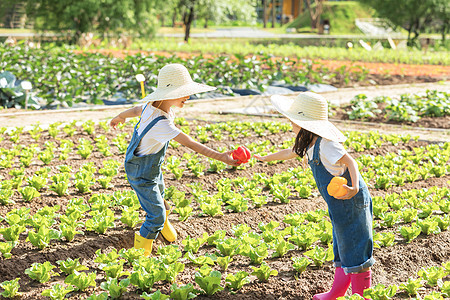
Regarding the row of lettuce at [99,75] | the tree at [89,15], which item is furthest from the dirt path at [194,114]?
the tree at [89,15]

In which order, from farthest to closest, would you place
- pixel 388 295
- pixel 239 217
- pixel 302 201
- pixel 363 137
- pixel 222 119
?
pixel 222 119 < pixel 363 137 < pixel 302 201 < pixel 239 217 < pixel 388 295

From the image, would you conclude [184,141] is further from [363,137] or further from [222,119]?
[222,119]

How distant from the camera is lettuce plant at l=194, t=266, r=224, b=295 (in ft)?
10.8

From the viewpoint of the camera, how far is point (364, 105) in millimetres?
10039

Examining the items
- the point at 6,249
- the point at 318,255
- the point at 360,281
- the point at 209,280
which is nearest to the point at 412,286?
the point at 360,281

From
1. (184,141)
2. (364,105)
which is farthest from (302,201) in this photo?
(364,105)

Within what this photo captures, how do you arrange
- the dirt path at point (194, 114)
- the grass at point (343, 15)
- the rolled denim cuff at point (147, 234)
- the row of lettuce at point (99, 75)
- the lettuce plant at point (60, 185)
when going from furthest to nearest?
the grass at point (343, 15) < the row of lettuce at point (99, 75) < the dirt path at point (194, 114) < the lettuce plant at point (60, 185) < the rolled denim cuff at point (147, 234)

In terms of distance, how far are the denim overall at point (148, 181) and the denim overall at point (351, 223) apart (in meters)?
1.25

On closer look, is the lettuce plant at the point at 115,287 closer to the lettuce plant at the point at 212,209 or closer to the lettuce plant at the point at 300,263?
the lettuce plant at the point at 300,263

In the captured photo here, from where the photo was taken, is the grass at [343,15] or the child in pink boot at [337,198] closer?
the child in pink boot at [337,198]

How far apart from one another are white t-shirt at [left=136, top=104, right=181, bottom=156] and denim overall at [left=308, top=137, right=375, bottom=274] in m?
1.07

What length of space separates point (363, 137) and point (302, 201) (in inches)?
105

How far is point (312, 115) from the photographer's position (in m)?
3.25

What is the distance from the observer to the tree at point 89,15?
73.0 feet
